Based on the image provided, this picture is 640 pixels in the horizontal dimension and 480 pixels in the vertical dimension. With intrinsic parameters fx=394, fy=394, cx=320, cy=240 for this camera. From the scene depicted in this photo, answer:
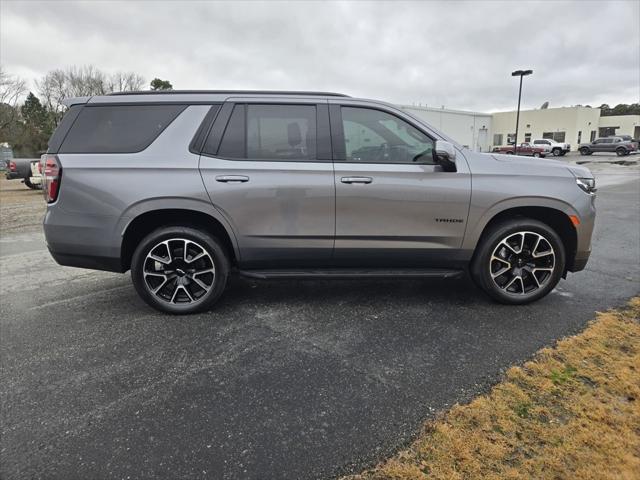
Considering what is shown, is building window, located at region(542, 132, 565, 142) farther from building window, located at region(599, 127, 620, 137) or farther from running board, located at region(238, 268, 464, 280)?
running board, located at region(238, 268, 464, 280)

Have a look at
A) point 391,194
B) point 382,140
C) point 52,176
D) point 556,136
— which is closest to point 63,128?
point 52,176

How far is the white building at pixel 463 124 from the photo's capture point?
41906mm

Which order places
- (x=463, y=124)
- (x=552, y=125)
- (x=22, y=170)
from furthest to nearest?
(x=552, y=125)
(x=463, y=124)
(x=22, y=170)

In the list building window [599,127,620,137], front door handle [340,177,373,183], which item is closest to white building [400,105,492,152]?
building window [599,127,620,137]

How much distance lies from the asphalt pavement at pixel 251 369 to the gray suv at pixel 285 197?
419mm

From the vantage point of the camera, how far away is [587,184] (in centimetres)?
376

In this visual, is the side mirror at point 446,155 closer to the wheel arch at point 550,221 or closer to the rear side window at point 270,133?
the wheel arch at point 550,221

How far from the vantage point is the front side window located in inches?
142

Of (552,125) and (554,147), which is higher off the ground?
(552,125)

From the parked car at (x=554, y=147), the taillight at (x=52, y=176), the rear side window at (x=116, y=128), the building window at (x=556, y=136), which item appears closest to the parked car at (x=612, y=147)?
the parked car at (x=554, y=147)

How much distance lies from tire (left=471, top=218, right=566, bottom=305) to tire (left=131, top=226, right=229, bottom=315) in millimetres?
2467

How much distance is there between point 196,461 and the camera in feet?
6.52

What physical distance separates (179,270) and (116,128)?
139 cm

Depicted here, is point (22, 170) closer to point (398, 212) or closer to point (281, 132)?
point (281, 132)
